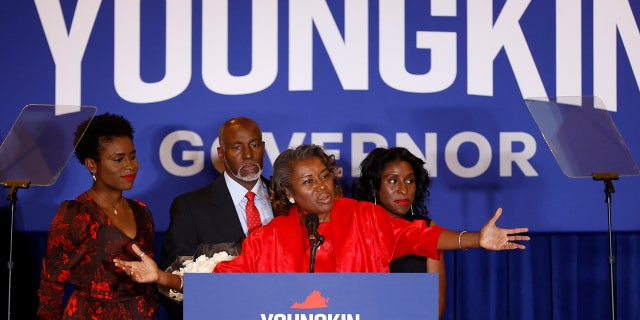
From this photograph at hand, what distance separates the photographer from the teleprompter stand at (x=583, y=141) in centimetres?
385

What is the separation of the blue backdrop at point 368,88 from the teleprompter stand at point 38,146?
97cm

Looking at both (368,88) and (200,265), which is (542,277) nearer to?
(368,88)

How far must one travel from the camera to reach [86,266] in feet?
11.0

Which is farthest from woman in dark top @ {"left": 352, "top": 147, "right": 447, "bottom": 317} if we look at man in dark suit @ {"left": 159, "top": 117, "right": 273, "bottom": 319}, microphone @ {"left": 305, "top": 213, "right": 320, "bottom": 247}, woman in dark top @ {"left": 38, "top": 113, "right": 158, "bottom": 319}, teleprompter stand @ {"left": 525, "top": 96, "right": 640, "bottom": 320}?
microphone @ {"left": 305, "top": 213, "right": 320, "bottom": 247}

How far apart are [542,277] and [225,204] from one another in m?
2.20

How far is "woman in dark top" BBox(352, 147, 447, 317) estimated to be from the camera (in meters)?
3.72

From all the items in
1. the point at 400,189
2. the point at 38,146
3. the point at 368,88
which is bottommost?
the point at 400,189

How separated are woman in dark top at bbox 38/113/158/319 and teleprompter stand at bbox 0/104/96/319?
0.28 ft

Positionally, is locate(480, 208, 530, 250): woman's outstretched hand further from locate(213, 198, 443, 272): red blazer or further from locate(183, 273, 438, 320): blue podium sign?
locate(183, 273, 438, 320): blue podium sign

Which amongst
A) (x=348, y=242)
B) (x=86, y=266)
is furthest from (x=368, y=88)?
(x=86, y=266)

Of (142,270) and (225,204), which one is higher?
(225,204)

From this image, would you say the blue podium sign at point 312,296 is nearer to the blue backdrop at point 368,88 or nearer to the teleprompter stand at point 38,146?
the teleprompter stand at point 38,146

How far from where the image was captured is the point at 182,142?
15.4ft

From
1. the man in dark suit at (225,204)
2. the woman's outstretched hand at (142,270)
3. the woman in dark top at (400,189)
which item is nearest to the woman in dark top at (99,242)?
the man in dark suit at (225,204)
